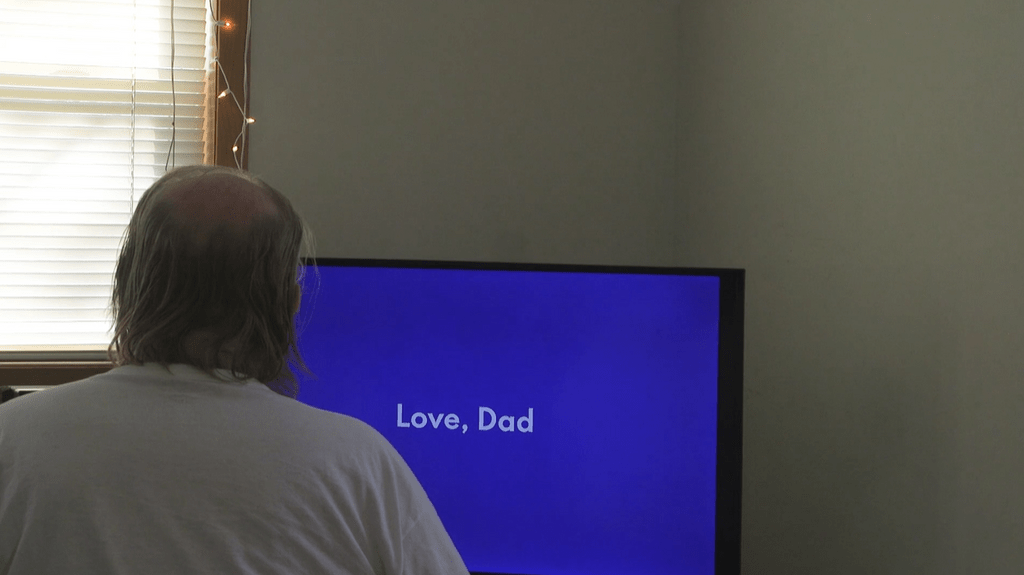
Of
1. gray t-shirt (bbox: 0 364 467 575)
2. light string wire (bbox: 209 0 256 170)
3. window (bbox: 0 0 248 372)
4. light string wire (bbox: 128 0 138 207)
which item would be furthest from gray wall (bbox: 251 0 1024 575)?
gray t-shirt (bbox: 0 364 467 575)

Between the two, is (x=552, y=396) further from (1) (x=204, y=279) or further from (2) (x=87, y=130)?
(2) (x=87, y=130)

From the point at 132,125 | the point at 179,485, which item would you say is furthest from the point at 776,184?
the point at 132,125

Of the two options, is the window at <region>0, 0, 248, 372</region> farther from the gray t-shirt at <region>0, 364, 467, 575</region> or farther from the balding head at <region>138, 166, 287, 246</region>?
the gray t-shirt at <region>0, 364, 467, 575</region>

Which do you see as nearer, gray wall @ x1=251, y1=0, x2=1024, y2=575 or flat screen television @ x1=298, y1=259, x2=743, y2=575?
gray wall @ x1=251, y1=0, x2=1024, y2=575

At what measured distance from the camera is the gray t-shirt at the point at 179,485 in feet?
2.62

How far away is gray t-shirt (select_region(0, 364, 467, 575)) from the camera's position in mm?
800

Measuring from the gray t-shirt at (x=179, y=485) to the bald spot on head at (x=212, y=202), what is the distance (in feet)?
0.59

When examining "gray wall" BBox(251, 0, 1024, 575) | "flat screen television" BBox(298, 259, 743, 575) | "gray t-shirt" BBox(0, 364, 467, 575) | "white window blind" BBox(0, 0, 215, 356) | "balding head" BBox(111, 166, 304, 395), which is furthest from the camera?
"white window blind" BBox(0, 0, 215, 356)

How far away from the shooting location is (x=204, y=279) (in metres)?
0.93

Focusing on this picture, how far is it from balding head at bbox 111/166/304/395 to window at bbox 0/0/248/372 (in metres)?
1.25

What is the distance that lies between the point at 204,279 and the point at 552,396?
825 millimetres

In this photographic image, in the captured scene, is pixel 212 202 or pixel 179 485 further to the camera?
pixel 212 202

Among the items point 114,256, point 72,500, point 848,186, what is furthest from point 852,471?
point 114,256

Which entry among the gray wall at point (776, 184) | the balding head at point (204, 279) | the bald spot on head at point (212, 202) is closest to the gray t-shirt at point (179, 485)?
the balding head at point (204, 279)
